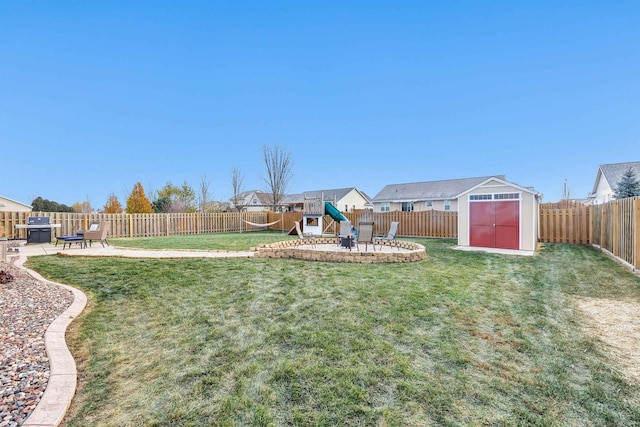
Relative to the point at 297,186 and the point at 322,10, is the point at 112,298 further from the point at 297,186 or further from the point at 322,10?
the point at 297,186

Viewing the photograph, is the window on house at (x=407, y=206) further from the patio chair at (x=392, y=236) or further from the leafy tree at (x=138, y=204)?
the leafy tree at (x=138, y=204)

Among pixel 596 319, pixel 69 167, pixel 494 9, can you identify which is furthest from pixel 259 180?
pixel 596 319

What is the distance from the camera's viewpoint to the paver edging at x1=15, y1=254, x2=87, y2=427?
2107 mm

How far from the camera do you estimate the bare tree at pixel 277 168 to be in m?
27.1

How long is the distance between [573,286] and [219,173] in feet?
94.3

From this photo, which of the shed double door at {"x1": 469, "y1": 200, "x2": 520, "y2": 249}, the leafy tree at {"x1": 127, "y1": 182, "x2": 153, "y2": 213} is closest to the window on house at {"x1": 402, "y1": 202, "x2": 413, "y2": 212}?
the shed double door at {"x1": 469, "y1": 200, "x2": 520, "y2": 249}

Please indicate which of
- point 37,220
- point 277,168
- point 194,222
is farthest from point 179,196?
point 37,220

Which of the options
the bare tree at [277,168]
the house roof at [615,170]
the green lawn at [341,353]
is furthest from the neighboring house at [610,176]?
the bare tree at [277,168]

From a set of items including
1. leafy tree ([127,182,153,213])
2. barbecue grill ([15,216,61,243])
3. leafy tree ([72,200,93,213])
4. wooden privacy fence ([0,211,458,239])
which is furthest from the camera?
leafy tree ([72,200,93,213])

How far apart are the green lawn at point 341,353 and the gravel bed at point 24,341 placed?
0.32 m

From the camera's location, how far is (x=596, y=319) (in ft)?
13.1

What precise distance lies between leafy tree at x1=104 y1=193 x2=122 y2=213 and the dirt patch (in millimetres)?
32591

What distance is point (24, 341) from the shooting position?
3.26 metres

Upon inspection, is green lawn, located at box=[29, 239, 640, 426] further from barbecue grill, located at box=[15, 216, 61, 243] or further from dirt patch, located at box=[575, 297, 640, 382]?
barbecue grill, located at box=[15, 216, 61, 243]
